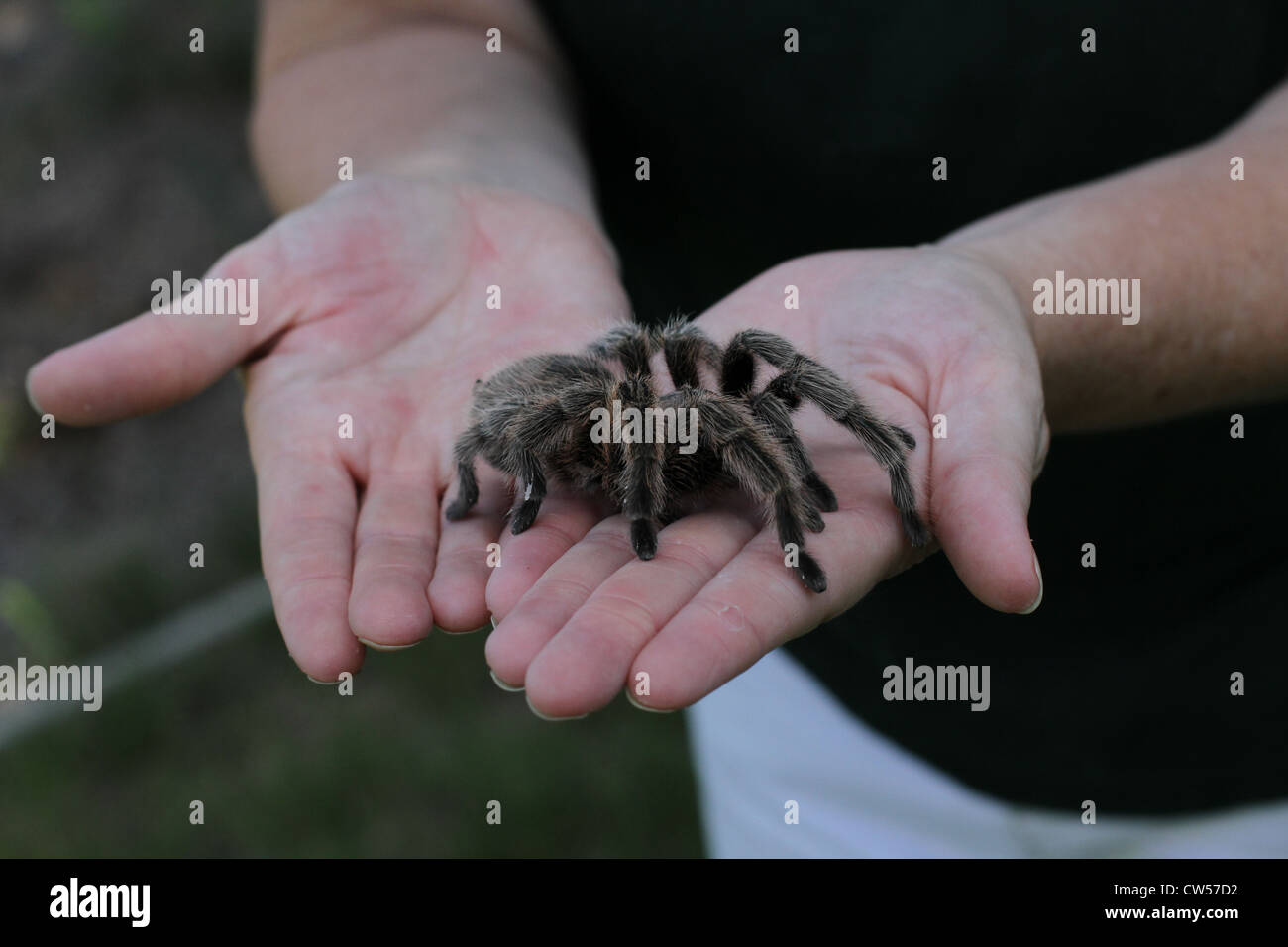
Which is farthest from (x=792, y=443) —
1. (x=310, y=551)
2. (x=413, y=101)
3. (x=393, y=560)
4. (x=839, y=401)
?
(x=413, y=101)

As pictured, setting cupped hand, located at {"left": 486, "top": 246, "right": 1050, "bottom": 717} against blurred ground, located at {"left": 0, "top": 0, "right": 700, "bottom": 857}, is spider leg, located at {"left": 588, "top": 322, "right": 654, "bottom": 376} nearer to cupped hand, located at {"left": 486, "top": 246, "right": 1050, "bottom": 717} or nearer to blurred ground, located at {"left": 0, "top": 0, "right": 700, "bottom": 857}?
cupped hand, located at {"left": 486, "top": 246, "right": 1050, "bottom": 717}

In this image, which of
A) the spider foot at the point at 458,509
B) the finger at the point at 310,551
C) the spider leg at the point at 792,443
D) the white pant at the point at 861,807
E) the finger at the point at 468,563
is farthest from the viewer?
the white pant at the point at 861,807

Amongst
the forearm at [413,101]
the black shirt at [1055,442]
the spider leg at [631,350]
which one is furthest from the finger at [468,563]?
the black shirt at [1055,442]

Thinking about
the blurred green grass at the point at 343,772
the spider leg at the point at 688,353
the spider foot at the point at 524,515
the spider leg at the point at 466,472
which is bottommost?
the blurred green grass at the point at 343,772

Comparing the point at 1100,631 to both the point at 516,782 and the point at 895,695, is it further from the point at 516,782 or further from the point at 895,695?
the point at 516,782

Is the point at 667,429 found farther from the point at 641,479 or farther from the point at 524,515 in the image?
the point at 524,515

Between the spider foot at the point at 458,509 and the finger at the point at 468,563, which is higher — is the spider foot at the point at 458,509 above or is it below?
above

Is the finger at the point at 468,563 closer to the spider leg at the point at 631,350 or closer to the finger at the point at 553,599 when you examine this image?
the finger at the point at 553,599

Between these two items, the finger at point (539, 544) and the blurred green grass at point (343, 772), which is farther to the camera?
the blurred green grass at point (343, 772)
